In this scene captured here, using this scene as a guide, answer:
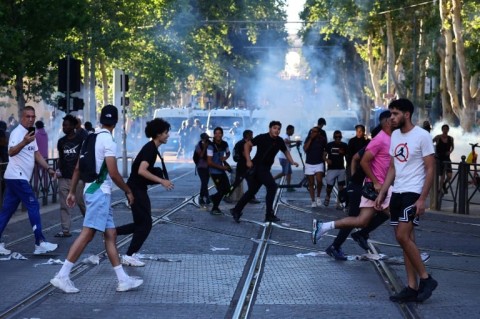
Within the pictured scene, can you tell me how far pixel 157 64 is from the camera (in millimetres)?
50594

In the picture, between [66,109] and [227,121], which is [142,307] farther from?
[227,121]

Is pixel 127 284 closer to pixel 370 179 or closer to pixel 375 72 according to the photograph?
pixel 370 179

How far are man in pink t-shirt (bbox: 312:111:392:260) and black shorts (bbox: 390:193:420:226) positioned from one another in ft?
6.65

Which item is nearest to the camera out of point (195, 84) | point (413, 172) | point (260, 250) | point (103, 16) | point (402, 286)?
point (413, 172)

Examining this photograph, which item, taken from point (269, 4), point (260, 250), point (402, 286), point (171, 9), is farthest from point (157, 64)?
point (402, 286)

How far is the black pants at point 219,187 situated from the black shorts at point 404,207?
9624 millimetres

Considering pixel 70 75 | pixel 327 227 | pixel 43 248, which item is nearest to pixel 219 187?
pixel 70 75

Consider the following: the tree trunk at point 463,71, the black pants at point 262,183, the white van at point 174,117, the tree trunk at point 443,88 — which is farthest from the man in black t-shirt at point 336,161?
the tree trunk at point 443,88

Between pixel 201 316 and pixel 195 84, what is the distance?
6903cm

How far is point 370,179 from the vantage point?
11719 millimetres

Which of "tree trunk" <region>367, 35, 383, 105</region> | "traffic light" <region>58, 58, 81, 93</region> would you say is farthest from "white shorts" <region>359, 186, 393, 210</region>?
"tree trunk" <region>367, 35, 383, 105</region>

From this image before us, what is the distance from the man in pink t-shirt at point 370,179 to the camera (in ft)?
38.2

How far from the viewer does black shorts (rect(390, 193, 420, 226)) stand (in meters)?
9.18

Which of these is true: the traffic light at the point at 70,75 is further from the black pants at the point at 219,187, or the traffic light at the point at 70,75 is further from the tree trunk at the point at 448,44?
the tree trunk at the point at 448,44
